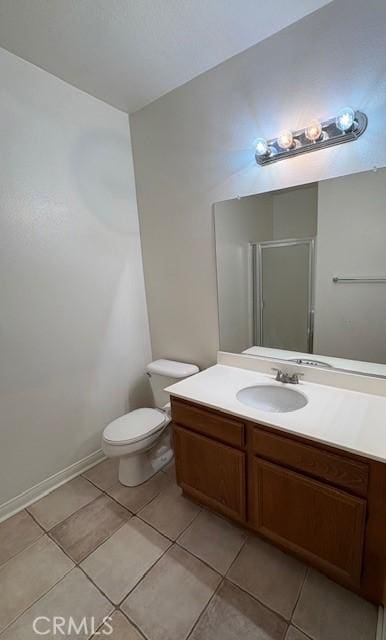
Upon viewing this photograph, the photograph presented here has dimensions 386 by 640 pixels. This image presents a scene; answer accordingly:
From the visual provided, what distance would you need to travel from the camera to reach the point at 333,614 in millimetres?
1148

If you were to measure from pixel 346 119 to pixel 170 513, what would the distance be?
2223 millimetres

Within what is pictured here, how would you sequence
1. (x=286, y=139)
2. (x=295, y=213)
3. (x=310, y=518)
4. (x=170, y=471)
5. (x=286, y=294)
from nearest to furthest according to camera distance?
(x=310, y=518) < (x=286, y=139) < (x=295, y=213) < (x=286, y=294) < (x=170, y=471)

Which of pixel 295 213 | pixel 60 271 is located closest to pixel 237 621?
pixel 295 213

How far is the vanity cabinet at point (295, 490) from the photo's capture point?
106cm

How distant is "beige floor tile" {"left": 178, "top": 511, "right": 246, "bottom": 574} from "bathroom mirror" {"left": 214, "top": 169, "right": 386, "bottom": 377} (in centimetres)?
99

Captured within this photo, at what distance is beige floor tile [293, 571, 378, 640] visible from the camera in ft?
3.57

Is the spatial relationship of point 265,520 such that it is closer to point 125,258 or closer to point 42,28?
point 125,258

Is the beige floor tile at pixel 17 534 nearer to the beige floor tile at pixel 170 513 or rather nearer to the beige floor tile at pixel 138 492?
the beige floor tile at pixel 138 492

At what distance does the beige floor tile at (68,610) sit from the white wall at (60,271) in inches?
27.3

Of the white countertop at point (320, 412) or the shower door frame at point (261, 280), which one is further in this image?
the shower door frame at point (261, 280)

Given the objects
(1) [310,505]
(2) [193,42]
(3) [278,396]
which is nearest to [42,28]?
(2) [193,42]

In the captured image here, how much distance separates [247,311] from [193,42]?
150 centimetres

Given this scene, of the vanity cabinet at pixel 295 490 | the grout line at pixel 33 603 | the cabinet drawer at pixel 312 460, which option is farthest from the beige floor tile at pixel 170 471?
the cabinet drawer at pixel 312 460

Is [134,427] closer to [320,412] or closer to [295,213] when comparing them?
[320,412]
